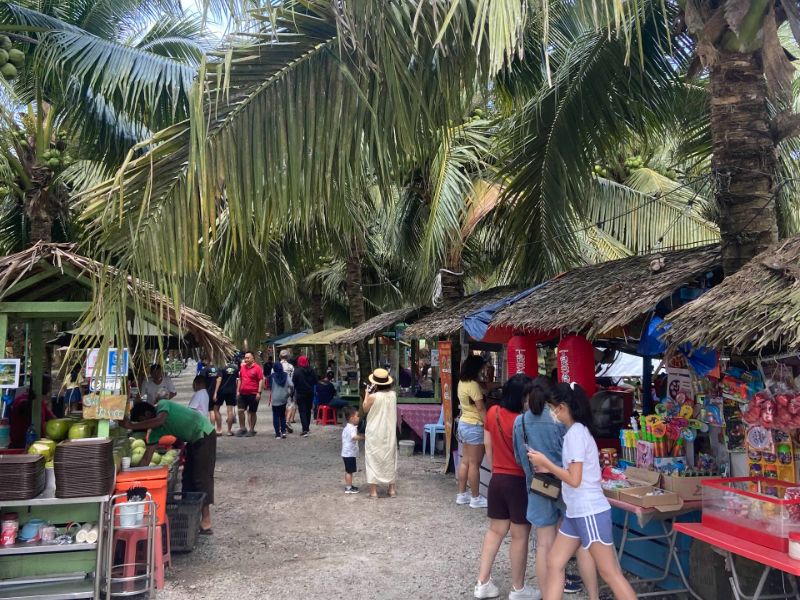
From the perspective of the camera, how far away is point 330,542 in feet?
22.4

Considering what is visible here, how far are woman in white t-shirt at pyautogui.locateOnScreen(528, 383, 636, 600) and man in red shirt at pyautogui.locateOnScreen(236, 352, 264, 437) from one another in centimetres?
1064

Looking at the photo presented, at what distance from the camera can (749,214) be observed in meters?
5.36

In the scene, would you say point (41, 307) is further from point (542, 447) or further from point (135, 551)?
point (542, 447)

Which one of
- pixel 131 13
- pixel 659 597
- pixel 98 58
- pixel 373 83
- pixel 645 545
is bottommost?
pixel 659 597

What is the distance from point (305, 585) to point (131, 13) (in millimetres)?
7979

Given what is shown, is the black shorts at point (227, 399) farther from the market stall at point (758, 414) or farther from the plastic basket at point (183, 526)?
the market stall at point (758, 414)

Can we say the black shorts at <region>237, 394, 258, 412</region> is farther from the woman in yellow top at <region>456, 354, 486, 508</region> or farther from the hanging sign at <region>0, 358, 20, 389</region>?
the hanging sign at <region>0, 358, 20, 389</region>

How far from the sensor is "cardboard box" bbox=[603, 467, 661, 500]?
5.02 metres

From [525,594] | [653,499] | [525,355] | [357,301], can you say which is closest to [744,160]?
[653,499]

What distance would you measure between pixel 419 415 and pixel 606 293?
710 centimetres

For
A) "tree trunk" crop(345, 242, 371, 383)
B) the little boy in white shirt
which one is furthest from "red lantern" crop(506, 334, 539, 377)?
"tree trunk" crop(345, 242, 371, 383)

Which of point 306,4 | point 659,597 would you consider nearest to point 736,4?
point 306,4

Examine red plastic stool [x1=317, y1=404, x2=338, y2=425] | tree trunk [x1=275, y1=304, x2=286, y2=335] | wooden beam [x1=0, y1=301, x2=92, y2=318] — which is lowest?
red plastic stool [x1=317, y1=404, x2=338, y2=425]

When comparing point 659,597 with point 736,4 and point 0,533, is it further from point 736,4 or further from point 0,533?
point 0,533
